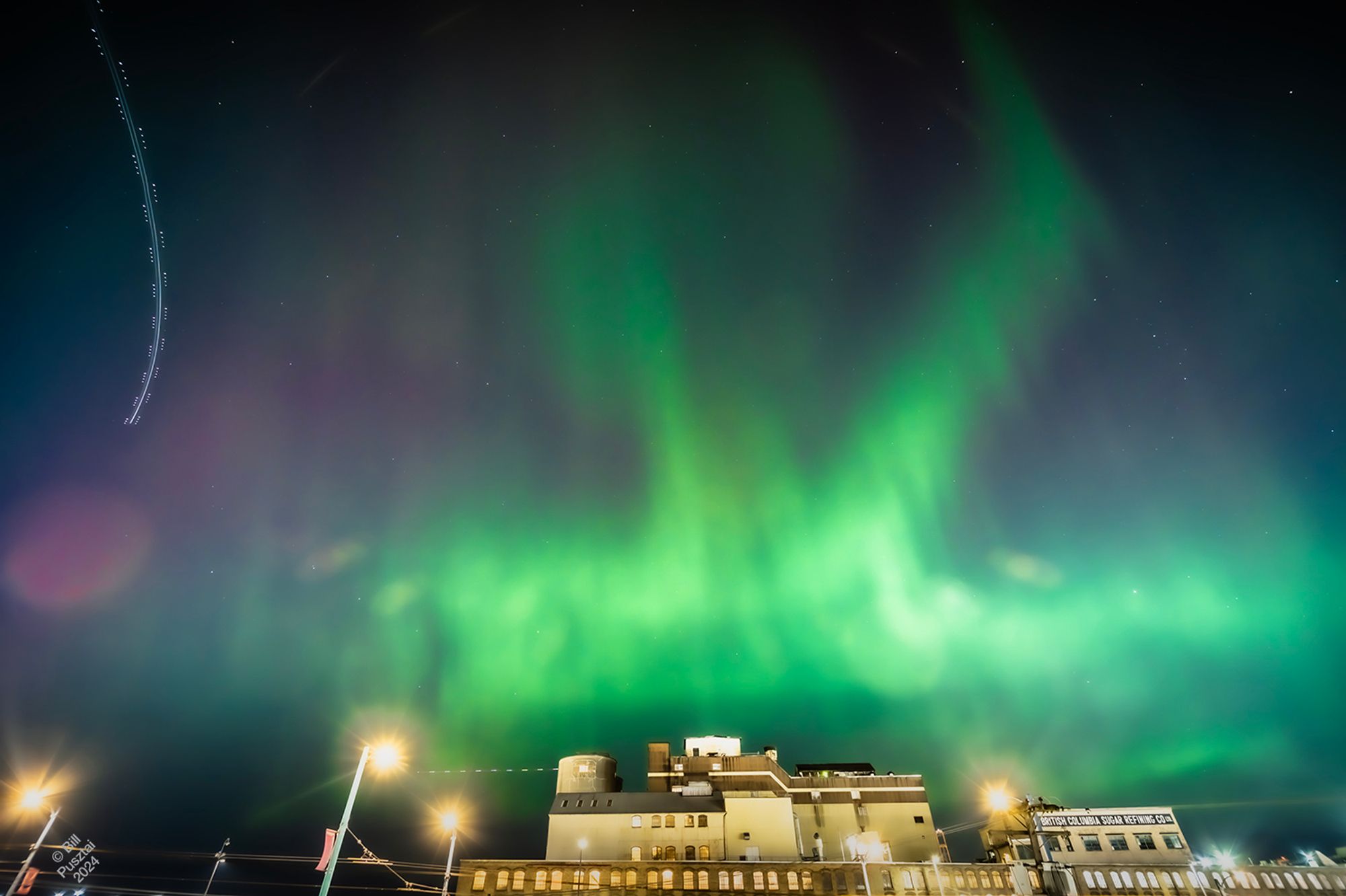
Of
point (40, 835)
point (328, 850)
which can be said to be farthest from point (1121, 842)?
point (40, 835)

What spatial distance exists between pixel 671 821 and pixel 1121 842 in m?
55.7

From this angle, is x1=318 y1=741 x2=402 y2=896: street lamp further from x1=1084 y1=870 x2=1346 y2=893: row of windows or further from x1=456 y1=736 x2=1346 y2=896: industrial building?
x1=1084 y1=870 x2=1346 y2=893: row of windows

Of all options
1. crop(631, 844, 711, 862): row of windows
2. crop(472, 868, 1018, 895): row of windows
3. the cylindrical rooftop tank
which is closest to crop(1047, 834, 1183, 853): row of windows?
crop(472, 868, 1018, 895): row of windows

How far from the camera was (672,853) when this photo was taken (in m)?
83.2

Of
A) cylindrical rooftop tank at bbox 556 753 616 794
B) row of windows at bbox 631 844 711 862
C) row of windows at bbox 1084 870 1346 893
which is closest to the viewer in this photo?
row of windows at bbox 1084 870 1346 893

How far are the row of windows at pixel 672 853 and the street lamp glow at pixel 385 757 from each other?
66594mm

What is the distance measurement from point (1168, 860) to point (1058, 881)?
1687cm

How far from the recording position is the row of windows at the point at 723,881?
79125 millimetres

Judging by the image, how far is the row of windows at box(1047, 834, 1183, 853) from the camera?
276 feet

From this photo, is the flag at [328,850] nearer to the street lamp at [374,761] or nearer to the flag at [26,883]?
the street lamp at [374,761]

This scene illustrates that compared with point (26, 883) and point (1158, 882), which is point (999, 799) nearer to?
point (1158, 882)

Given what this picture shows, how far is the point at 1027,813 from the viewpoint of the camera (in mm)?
91438

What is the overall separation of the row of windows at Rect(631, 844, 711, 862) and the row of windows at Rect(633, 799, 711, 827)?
91.4 inches

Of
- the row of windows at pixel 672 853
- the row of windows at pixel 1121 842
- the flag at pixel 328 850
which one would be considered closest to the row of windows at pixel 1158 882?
the row of windows at pixel 1121 842
